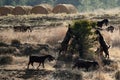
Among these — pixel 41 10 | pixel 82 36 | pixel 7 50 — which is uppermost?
pixel 82 36

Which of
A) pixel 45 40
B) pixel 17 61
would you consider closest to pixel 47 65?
pixel 17 61

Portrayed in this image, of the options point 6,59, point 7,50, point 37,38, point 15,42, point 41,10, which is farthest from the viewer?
point 41,10

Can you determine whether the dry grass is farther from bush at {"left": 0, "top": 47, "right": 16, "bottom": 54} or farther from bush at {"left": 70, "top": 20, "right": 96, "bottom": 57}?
bush at {"left": 70, "top": 20, "right": 96, "bottom": 57}

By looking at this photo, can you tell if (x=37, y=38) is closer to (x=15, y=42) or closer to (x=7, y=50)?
(x=15, y=42)

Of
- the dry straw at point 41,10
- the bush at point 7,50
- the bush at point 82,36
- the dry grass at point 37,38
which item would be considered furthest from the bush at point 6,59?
the dry straw at point 41,10

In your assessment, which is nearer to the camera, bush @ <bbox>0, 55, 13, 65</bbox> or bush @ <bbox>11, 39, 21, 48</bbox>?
bush @ <bbox>0, 55, 13, 65</bbox>

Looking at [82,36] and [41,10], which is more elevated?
Answer: [82,36]

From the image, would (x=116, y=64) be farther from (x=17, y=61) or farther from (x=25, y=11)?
(x=25, y=11)

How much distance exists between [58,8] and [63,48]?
36505 mm

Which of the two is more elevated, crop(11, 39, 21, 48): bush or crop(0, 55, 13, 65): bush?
crop(11, 39, 21, 48): bush

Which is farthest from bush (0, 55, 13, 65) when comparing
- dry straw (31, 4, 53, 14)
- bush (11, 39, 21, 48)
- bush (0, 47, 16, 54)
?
dry straw (31, 4, 53, 14)

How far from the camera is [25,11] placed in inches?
2142

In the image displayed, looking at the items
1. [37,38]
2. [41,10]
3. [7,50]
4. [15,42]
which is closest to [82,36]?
[7,50]

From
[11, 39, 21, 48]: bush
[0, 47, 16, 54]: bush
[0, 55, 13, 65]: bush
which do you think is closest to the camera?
[0, 55, 13, 65]: bush
